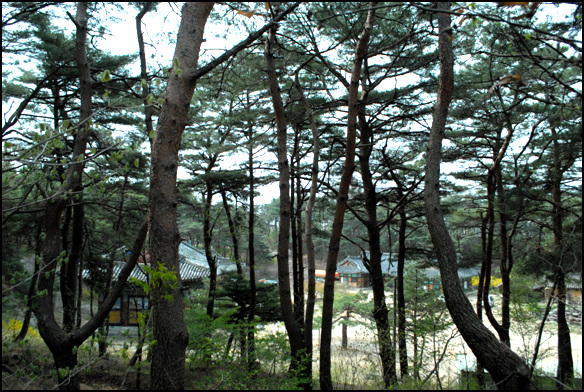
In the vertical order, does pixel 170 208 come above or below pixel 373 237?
below

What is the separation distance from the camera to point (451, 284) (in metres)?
3.33

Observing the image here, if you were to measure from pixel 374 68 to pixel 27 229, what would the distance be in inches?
295

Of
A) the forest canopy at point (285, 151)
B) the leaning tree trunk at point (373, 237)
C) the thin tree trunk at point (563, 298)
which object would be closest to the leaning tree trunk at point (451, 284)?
the forest canopy at point (285, 151)

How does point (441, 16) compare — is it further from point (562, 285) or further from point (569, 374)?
point (569, 374)

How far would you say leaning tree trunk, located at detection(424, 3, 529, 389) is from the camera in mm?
2877

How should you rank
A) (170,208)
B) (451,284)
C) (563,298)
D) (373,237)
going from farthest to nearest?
(373,237), (563,298), (451,284), (170,208)

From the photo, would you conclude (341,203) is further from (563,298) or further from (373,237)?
(563,298)

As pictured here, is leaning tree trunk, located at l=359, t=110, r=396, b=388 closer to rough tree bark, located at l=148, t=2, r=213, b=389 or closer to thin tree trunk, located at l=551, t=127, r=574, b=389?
thin tree trunk, located at l=551, t=127, r=574, b=389

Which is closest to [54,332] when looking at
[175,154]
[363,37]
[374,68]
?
[175,154]

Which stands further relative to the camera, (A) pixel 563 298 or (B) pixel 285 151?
(A) pixel 563 298

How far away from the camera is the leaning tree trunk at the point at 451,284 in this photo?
288 cm

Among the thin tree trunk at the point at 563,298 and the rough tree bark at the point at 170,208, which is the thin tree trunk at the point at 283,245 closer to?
the rough tree bark at the point at 170,208

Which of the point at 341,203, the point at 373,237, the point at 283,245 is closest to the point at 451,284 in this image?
the point at 341,203

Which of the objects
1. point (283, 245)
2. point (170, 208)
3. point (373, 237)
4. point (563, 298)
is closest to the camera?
point (170, 208)
